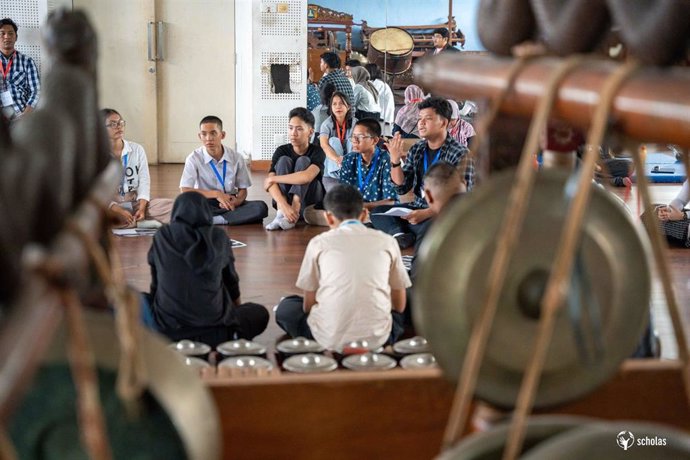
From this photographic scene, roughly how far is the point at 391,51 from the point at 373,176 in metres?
5.09

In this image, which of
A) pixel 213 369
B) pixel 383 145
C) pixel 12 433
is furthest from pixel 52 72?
pixel 383 145

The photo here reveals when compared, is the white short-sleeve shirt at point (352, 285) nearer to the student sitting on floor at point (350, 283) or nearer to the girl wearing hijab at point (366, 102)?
the student sitting on floor at point (350, 283)

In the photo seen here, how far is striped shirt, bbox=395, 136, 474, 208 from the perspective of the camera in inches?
206

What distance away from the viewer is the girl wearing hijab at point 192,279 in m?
3.36

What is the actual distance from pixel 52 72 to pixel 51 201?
0.79 feet

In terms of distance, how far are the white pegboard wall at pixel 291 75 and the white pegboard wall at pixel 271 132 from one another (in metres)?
0.21

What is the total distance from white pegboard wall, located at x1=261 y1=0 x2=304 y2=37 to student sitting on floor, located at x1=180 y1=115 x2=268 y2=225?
3.11 m

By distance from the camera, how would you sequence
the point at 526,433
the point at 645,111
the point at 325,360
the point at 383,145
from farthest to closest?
the point at 383,145, the point at 325,360, the point at 526,433, the point at 645,111

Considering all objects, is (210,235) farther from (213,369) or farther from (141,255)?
(141,255)

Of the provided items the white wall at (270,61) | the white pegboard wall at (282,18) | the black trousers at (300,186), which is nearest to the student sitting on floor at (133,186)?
the black trousers at (300,186)

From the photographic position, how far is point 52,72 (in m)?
0.94

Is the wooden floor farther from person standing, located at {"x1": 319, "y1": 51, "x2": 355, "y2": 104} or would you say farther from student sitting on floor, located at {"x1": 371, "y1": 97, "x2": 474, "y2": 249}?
person standing, located at {"x1": 319, "y1": 51, "x2": 355, "y2": 104}

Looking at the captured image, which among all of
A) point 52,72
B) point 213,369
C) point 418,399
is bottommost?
point 213,369

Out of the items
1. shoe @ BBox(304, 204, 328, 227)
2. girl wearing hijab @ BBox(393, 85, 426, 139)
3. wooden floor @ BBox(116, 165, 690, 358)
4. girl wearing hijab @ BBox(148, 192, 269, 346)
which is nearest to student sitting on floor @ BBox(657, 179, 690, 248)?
wooden floor @ BBox(116, 165, 690, 358)
